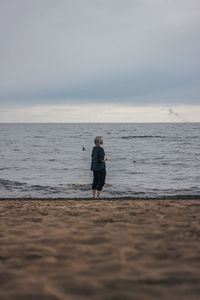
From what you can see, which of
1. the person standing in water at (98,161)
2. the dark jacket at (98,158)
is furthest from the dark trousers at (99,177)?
the dark jacket at (98,158)

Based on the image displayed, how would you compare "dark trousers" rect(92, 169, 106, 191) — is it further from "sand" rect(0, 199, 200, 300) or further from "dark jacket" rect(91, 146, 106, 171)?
"sand" rect(0, 199, 200, 300)

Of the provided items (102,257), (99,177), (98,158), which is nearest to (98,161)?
(98,158)

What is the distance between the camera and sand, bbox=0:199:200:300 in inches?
107

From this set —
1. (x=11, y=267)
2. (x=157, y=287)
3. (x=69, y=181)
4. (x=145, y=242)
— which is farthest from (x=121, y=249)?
(x=69, y=181)

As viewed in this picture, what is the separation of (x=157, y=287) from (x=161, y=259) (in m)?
0.66

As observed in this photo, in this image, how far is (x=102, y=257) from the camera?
11.4 ft

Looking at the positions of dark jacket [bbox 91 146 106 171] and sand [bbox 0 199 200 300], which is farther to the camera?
dark jacket [bbox 91 146 106 171]

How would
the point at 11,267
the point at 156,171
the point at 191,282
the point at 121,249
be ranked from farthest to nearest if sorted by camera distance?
1. the point at 156,171
2. the point at 121,249
3. the point at 11,267
4. the point at 191,282

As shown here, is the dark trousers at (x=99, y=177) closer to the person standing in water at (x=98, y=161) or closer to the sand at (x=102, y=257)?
the person standing in water at (x=98, y=161)

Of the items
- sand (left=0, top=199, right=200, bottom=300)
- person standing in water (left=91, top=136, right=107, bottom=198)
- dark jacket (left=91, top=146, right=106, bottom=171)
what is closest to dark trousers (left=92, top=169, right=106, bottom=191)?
person standing in water (left=91, top=136, right=107, bottom=198)

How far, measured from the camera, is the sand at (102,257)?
271cm

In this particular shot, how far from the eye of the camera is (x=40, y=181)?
14039 mm

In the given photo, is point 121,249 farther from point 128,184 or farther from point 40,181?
point 40,181

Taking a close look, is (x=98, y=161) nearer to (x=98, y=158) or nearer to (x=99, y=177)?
(x=98, y=158)
